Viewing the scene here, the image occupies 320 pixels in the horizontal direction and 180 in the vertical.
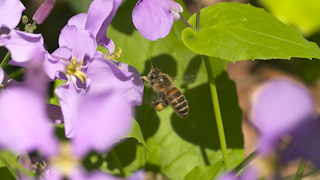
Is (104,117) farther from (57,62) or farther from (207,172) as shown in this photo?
A: (207,172)

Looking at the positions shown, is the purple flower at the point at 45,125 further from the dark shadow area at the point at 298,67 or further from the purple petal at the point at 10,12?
the dark shadow area at the point at 298,67

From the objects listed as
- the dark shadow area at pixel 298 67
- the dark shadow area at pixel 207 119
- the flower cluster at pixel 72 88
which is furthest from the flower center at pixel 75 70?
the dark shadow area at pixel 298 67

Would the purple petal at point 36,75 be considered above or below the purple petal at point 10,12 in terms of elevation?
above

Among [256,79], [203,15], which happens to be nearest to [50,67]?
[203,15]

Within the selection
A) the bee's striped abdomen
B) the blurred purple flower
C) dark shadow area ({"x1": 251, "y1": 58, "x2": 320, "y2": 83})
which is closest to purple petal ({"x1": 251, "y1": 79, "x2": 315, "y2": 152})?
the blurred purple flower

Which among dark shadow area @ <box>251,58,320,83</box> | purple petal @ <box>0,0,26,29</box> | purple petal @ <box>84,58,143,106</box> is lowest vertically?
dark shadow area @ <box>251,58,320,83</box>

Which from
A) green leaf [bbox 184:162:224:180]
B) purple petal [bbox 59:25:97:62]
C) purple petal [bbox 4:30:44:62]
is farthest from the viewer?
green leaf [bbox 184:162:224:180]

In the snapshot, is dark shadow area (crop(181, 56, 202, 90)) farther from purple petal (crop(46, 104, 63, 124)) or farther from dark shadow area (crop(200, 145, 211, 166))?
purple petal (crop(46, 104, 63, 124))

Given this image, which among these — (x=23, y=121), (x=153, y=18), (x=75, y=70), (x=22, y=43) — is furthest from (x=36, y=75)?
(x=153, y=18)
